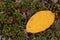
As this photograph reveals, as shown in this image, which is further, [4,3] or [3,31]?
[4,3]

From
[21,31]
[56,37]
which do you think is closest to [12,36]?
[21,31]

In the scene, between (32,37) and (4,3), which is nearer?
(32,37)

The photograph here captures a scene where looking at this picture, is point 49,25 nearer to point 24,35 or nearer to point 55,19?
point 55,19

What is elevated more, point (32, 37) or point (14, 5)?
point (14, 5)

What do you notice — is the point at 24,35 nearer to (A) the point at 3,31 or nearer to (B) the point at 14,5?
(A) the point at 3,31

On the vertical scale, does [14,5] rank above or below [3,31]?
above

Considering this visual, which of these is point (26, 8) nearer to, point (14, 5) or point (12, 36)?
point (14, 5)

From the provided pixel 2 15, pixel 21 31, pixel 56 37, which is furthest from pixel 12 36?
pixel 56 37

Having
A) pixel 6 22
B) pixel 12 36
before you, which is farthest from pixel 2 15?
pixel 12 36
